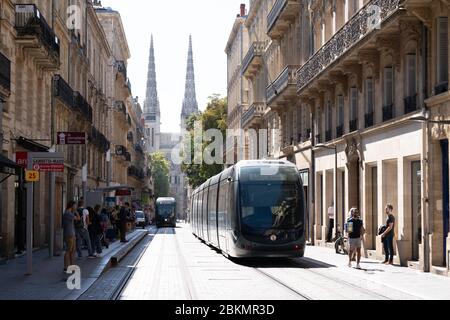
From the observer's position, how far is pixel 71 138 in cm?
2547

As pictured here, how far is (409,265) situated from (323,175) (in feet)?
43.9

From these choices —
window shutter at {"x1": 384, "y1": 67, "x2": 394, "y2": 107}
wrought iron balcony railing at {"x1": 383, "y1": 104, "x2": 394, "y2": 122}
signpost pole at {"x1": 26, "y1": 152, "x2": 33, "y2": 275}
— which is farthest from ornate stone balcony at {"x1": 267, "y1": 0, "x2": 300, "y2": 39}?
signpost pole at {"x1": 26, "y1": 152, "x2": 33, "y2": 275}

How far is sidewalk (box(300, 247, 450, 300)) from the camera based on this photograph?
1684 centimetres

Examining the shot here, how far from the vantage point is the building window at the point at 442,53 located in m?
22.3

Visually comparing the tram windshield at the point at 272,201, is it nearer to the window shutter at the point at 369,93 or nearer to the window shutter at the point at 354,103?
the window shutter at the point at 369,93

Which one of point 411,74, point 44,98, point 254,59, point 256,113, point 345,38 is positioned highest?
point 254,59

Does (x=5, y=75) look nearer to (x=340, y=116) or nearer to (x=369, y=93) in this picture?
(x=369, y=93)

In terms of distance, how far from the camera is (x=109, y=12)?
247 ft

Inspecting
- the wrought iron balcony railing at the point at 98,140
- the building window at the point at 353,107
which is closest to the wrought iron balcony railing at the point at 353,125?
the building window at the point at 353,107

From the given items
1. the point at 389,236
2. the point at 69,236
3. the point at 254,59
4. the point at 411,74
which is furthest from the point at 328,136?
the point at 254,59

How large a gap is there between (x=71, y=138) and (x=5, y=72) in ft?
8.70

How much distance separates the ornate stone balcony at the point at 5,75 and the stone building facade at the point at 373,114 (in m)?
10.6

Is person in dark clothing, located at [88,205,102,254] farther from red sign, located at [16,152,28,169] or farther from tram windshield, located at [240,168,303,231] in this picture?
red sign, located at [16,152,28,169]

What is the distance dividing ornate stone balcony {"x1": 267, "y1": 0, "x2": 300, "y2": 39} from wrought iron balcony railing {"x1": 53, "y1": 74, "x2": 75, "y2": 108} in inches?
443
